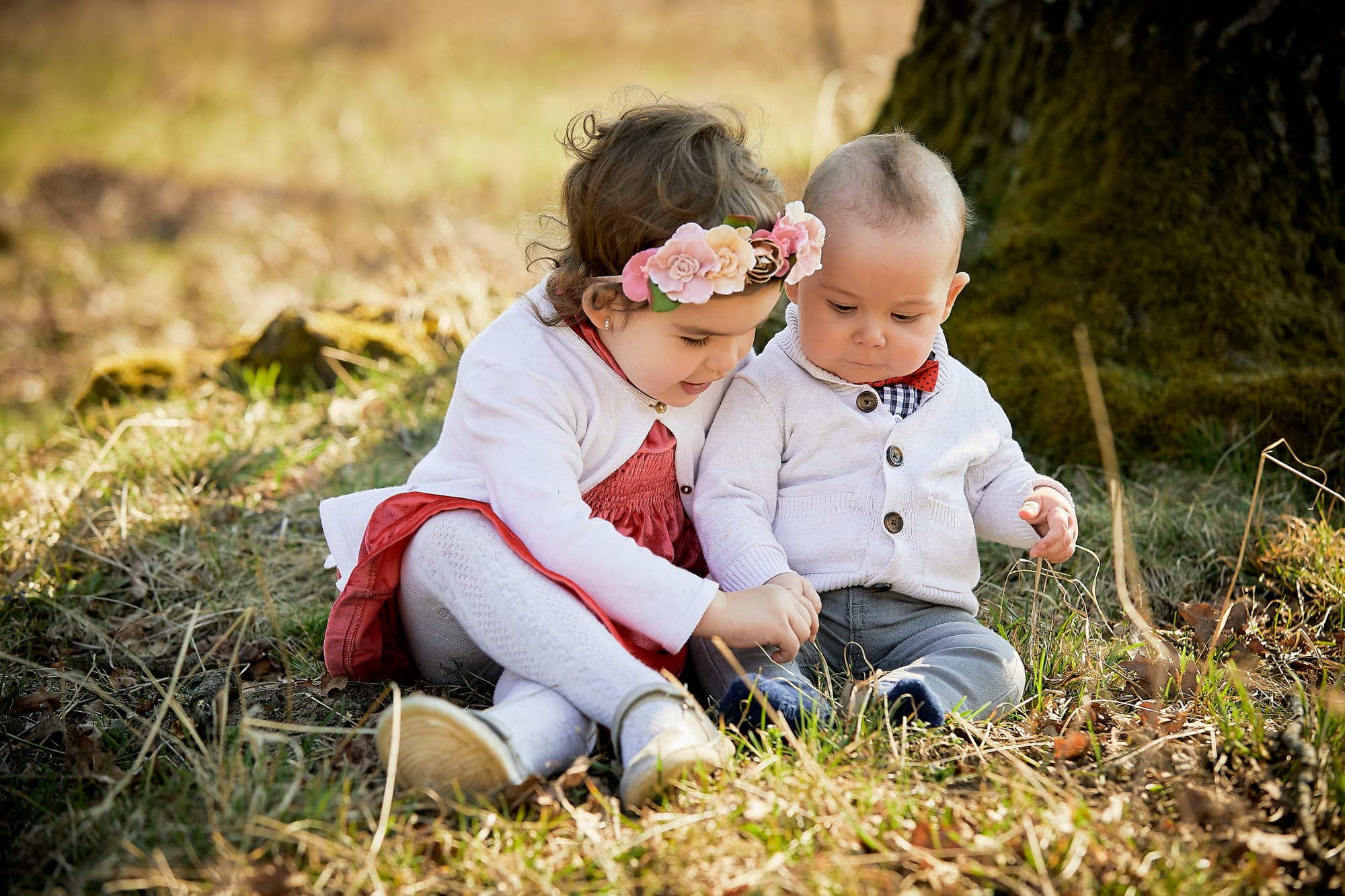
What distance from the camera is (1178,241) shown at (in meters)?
3.55

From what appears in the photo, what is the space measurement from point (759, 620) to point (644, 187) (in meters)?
0.94

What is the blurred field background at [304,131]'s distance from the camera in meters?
7.15

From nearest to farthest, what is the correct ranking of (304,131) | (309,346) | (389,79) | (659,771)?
(659,771) → (309,346) → (304,131) → (389,79)

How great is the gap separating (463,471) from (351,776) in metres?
0.69

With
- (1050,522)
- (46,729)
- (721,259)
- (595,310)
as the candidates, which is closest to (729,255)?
(721,259)

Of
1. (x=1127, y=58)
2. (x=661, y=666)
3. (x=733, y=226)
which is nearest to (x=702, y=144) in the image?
(x=733, y=226)

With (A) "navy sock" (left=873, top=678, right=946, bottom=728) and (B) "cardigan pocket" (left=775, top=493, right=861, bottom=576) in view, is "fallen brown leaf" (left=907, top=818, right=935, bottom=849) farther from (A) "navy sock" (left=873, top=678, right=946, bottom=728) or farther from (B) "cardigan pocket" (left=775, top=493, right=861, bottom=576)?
(B) "cardigan pocket" (left=775, top=493, right=861, bottom=576)

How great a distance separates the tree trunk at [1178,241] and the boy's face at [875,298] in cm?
125

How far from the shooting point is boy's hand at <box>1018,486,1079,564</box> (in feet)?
8.02

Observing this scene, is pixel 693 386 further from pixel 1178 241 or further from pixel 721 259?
pixel 1178 241

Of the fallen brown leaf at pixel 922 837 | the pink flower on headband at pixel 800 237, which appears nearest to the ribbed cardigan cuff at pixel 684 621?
the fallen brown leaf at pixel 922 837

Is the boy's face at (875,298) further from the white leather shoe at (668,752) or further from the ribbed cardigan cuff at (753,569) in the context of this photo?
the white leather shoe at (668,752)

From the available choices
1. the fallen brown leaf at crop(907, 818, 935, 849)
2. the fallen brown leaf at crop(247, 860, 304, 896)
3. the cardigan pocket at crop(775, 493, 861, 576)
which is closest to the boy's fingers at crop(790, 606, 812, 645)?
the cardigan pocket at crop(775, 493, 861, 576)

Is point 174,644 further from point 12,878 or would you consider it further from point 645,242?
point 645,242
